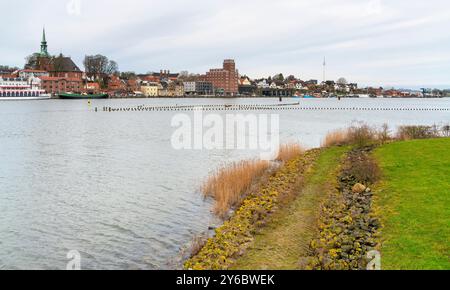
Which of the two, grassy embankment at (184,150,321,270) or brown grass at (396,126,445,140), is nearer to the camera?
grassy embankment at (184,150,321,270)

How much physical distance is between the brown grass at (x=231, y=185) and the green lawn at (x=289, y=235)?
348cm

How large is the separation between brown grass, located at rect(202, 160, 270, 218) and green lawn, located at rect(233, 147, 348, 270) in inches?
137

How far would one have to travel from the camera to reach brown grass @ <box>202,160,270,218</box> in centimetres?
2225

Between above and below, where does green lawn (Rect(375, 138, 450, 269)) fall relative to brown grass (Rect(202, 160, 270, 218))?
above

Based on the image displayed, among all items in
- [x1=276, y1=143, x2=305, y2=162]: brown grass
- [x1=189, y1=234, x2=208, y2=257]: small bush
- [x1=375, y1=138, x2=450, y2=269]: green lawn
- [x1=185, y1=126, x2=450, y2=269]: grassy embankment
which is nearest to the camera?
[x1=375, y1=138, x2=450, y2=269]: green lawn

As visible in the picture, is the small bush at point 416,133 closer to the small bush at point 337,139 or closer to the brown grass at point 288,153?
the small bush at point 337,139

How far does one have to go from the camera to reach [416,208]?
15992 mm

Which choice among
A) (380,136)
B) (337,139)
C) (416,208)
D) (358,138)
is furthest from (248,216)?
(337,139)

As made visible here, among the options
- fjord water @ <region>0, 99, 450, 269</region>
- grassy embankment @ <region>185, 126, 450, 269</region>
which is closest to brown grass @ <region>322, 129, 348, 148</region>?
fjord water @ <region>0, 99, 450, 269</region>

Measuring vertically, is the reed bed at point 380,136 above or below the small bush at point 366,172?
above

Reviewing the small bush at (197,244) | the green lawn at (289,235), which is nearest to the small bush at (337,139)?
the green lawn at (289,235)

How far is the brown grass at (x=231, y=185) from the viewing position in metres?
22.3

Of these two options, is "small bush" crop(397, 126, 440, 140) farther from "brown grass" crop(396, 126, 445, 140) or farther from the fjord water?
the fjord water
